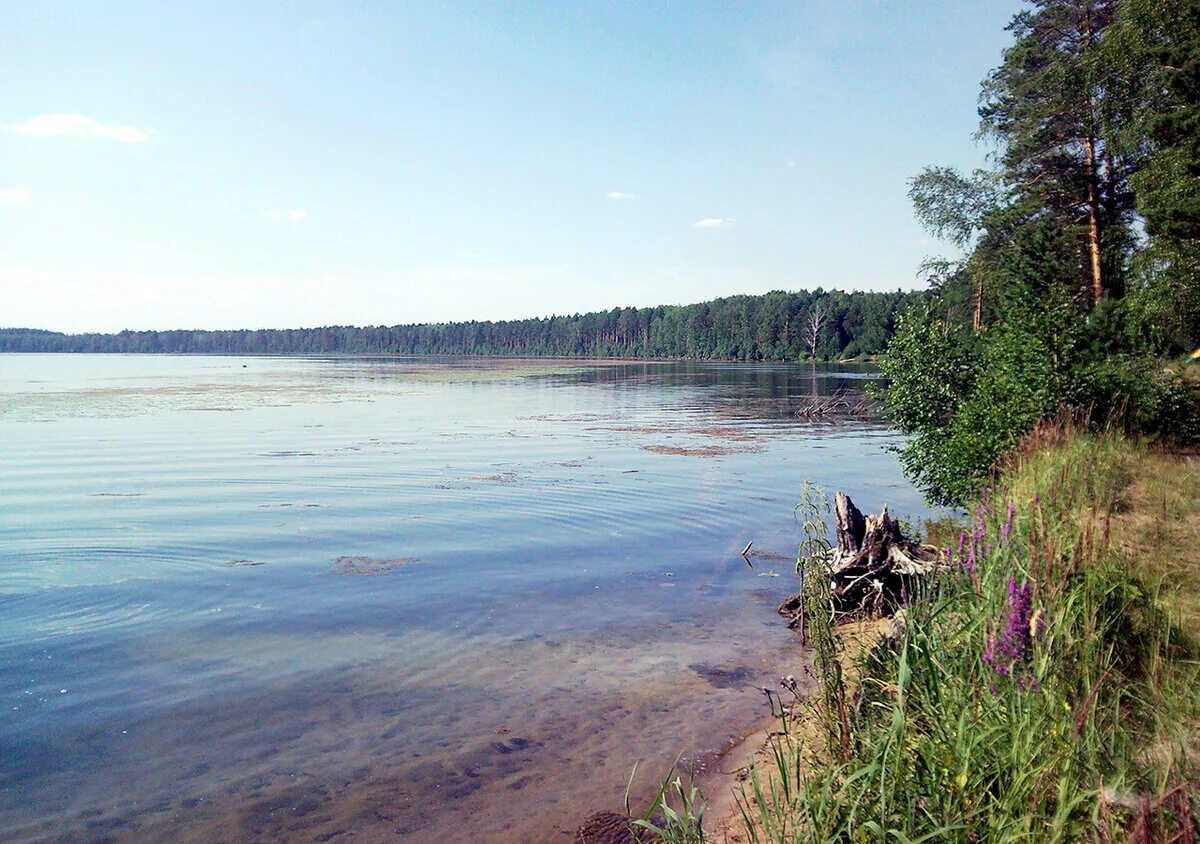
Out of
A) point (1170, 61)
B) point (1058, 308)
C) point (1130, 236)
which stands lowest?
point (1058, 308)

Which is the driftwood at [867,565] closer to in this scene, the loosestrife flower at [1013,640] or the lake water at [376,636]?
the lake water at [376,636]

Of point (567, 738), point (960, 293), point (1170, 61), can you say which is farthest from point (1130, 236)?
point (567, 738)

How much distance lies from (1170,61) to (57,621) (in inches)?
1034

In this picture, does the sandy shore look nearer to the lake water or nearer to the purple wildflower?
the lake water

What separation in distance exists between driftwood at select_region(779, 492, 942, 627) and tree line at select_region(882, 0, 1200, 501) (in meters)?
3.53

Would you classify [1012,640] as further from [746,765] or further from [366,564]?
[366,564]

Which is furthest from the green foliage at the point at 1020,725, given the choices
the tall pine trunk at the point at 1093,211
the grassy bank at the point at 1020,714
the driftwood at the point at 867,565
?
the tall pine trunk at the point at 1093,211

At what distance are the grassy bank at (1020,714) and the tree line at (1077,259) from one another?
21.4 ft

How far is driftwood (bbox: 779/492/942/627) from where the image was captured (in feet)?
35.4

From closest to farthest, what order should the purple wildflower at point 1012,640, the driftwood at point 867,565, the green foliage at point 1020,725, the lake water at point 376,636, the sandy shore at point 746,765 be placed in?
the green foliage at point 1020,725 → the purple wildflower at point 1012,640 → the sandy shore at point 746,765 → the lake water at point 376,636 → the driftwood at point 867,565

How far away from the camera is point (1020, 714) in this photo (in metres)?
4.73

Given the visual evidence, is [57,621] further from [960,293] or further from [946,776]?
[960,293]

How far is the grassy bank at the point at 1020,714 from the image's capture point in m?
4.18

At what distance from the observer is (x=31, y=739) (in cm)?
768
